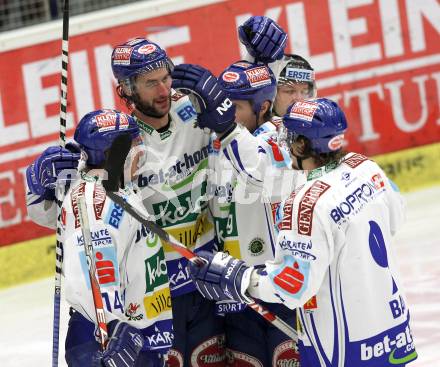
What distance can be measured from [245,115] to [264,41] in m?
0.45

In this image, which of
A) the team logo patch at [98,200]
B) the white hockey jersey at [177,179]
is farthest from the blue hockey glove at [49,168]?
the team logo patch at [98,200]

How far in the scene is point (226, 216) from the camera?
13.9 feet

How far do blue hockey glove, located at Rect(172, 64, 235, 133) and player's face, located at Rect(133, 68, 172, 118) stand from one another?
9 centimetres

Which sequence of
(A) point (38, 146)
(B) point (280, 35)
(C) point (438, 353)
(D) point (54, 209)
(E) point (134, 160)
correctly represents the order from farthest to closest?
(A) point (38, 146)
(C) point (438, 353)
(B) point (280, 35)
(D) point (54, 209)
(E) point (134, 160)

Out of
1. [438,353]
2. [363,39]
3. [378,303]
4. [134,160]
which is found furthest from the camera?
[363,39]

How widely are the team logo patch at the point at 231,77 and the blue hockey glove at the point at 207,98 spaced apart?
23cm

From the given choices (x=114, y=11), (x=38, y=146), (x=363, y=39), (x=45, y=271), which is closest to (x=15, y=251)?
(x=45, y=271)

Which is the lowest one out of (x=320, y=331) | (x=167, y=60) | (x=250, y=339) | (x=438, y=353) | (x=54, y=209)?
(x=438, y=353)

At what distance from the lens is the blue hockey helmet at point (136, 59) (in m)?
4.16

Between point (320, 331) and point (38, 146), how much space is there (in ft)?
13.4

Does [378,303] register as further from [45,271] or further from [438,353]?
[45,271]

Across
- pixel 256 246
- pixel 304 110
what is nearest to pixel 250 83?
pixel 256 246

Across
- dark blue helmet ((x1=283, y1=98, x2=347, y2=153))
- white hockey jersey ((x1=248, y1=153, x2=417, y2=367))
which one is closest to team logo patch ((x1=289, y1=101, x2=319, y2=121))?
dark blue helmet ((x1=283, y1=98, x2=347, y2=153))

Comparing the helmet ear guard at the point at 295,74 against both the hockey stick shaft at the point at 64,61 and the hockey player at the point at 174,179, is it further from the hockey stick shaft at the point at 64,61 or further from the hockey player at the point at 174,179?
the hockey stick shaft at the point at 64,61
